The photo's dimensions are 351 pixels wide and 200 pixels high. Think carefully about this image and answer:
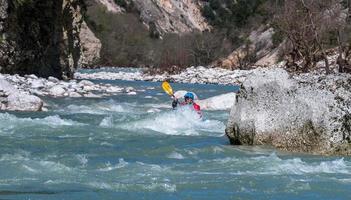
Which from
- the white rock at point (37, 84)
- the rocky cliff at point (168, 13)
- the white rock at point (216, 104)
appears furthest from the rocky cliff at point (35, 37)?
the rocky cliff at point (168, 13)

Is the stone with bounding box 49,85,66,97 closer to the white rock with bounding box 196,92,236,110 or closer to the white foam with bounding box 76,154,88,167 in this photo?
the white rock with bounding box 196,92,236,110

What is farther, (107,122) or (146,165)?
(107,122)

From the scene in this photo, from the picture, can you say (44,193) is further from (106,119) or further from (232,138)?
(106,119)

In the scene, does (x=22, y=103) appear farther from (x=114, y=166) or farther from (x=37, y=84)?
(x=114, y=166)

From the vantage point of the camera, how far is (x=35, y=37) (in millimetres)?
28922

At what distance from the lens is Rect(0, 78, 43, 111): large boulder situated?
15852 mm

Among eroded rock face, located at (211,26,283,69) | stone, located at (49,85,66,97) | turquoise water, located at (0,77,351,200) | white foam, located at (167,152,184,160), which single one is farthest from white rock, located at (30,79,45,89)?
eroded rock face, located at (211,26,283,69)

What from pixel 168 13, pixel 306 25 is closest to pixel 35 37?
pixel 306 25

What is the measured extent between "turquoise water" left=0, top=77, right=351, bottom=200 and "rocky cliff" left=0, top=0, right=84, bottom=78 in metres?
14.1

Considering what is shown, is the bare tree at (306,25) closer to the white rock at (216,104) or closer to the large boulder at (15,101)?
the white rock at (216,104)

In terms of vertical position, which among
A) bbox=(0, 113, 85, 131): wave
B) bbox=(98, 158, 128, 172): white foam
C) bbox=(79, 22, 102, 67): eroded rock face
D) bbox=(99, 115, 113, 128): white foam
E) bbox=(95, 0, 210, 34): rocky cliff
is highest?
bbox=(95, 0, 210, 34): rocky cliff

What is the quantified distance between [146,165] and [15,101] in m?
7.97

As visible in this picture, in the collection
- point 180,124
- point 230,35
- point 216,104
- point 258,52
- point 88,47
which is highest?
point 230,35

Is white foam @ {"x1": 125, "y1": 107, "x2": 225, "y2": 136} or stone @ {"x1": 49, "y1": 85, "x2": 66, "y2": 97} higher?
stone @ {"x1": 49, "y1": 85, "x2": 66, "y2": 97}
